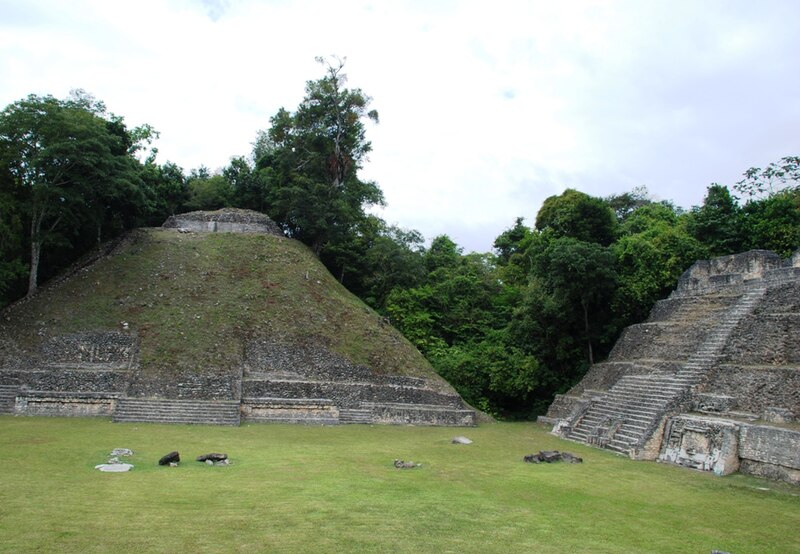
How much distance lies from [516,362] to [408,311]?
750cm

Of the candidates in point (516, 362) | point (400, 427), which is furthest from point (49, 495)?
point (516, 362)

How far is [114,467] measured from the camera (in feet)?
Answer: 33.8

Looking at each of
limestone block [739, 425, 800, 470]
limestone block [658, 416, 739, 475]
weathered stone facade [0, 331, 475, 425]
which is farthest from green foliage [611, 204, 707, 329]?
limestone block [739, 425, 800, 470]

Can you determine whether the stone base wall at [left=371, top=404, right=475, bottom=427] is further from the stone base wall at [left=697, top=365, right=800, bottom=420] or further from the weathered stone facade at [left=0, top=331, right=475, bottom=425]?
the stone base wall at [left=697, top=365, right=800, bottom=420]

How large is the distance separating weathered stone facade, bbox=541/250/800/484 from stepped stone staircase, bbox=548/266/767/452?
35 mm

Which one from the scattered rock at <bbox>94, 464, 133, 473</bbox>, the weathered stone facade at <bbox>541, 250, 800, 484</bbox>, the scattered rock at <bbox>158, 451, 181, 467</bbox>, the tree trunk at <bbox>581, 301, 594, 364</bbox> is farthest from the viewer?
the tree trunk at <bbox>581, 301, 594, 364</bbox>

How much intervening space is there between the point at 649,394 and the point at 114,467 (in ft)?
42.8

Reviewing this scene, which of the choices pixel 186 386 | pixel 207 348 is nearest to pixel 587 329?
pixel 207 348

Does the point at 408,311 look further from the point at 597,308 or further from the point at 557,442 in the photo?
the point at 557,442

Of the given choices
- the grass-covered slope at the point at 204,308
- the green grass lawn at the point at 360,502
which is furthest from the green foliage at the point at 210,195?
the green grass lawn at the point at 360,502

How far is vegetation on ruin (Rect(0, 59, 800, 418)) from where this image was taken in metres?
21.9

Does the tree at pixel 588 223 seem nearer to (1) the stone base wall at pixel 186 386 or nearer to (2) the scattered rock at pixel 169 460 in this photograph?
(1) the stone base wall at pixel 186 386

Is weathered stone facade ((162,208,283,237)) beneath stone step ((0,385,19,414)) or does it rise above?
above

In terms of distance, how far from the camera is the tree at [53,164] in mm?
21484
